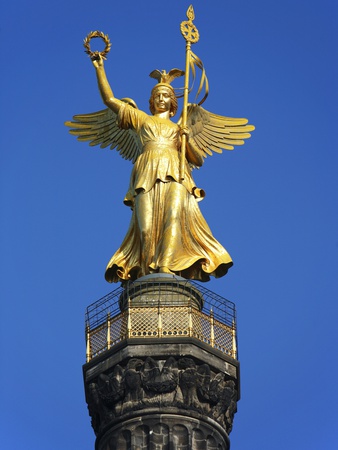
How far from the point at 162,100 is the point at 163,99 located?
49 millimetres

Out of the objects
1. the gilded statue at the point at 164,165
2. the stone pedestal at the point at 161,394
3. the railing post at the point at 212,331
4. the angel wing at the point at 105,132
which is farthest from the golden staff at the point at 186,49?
the stone pedestal at the point at 161,394

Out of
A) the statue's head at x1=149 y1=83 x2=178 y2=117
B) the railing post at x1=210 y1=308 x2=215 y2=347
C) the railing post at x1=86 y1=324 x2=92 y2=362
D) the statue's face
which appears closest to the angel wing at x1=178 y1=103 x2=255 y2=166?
the statue's head at x1=149 y1=83 x2=178 y2=117

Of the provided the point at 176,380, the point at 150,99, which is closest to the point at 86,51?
the point at 150,99

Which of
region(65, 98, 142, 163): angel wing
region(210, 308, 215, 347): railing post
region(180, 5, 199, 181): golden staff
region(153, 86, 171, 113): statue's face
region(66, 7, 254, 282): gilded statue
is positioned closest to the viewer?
region(210, 308, 215, 347): railing post

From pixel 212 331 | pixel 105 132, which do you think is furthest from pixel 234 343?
pixel 105 132

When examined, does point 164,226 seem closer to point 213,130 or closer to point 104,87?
point 104,87

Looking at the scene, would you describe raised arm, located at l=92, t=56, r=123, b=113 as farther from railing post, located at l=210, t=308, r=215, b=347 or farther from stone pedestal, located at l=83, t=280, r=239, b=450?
stone pedestal, located at l=83, t=280, r=239, b=450

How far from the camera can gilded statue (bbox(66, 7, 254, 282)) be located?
4619cm

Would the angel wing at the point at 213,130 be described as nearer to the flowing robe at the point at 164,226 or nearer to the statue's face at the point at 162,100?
the statue's face at the point at 162,100

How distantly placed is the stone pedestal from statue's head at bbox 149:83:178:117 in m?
8.05

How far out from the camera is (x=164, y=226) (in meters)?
46.4

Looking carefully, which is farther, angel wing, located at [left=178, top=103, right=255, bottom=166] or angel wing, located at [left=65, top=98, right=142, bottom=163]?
angel wing, located at [left=178, top=103, right=255, bottom=166]

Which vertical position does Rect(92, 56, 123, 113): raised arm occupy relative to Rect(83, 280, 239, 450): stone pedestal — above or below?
above

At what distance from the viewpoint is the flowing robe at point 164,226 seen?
151 feet
